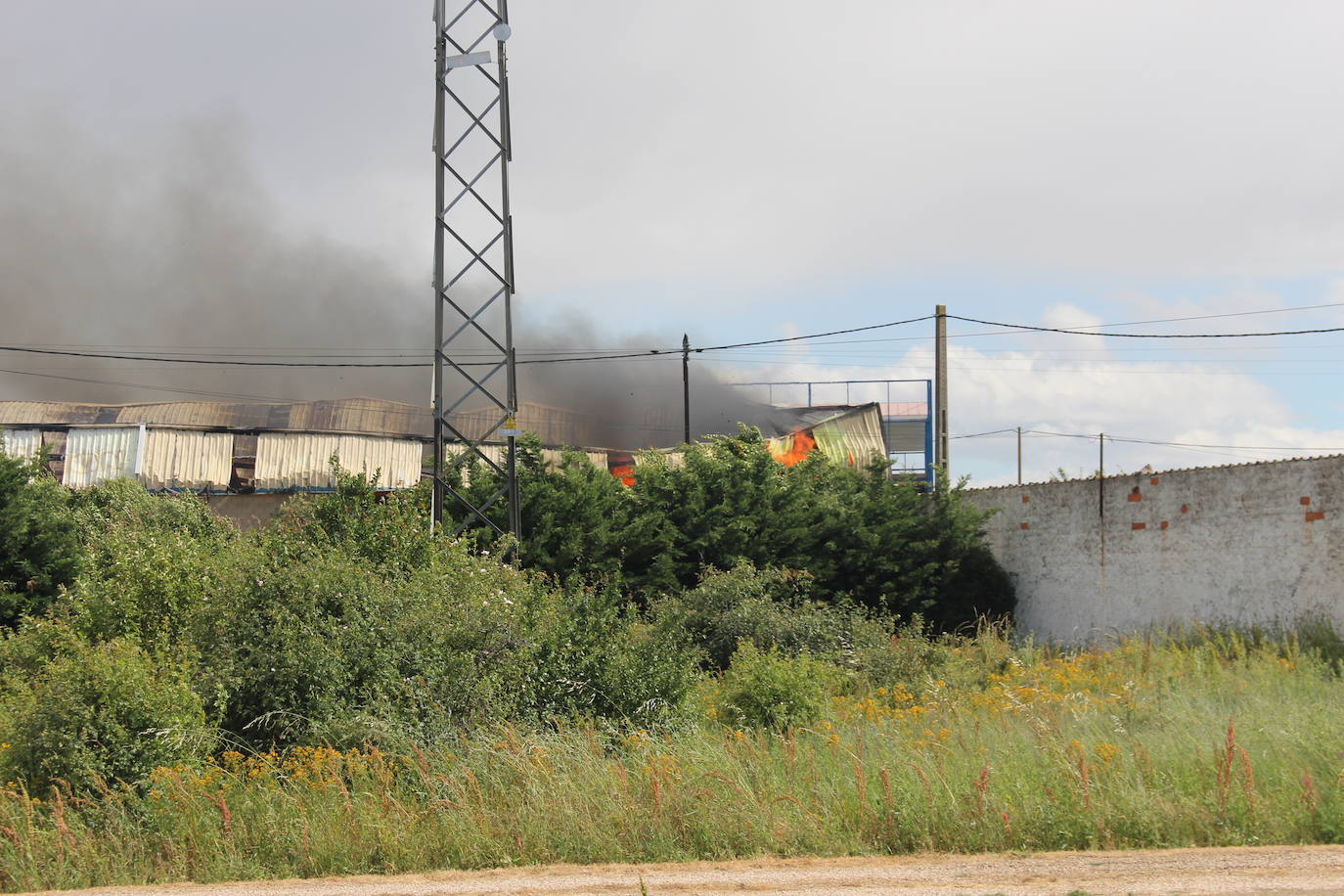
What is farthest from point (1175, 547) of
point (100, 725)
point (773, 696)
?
point (100, 725)

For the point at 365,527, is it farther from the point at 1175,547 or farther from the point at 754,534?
the point at 1175,547

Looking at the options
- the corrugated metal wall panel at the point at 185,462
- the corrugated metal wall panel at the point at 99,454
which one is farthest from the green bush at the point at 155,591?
the corrugated metal wall panel at the point at 99,454

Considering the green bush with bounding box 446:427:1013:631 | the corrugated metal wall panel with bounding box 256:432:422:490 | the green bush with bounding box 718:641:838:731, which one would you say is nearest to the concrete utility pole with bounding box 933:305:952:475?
the green bush with bounding box 446:427:1013:631

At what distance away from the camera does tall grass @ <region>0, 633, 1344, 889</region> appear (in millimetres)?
7590

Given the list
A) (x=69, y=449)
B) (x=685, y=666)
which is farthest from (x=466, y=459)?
(x=69, y=449)

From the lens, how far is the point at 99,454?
117ft

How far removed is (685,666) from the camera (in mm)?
11312

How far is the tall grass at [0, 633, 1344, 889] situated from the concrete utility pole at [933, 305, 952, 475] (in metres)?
15.0

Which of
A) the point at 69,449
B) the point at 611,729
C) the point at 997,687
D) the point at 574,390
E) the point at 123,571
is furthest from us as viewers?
the point at 574,390

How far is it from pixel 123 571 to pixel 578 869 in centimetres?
726

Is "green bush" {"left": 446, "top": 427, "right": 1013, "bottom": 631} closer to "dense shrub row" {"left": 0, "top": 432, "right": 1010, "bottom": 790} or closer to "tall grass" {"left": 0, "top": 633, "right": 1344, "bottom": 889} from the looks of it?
"dense shrub row" {"left": 0, "top": 432, "right": 1010, "bottom": 790}

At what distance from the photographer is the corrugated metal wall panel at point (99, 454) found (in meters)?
35.3

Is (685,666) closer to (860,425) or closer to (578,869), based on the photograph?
(578,869)

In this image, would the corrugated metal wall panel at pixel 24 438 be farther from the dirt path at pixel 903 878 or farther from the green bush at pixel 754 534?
the dirt path at pixel 903 878
